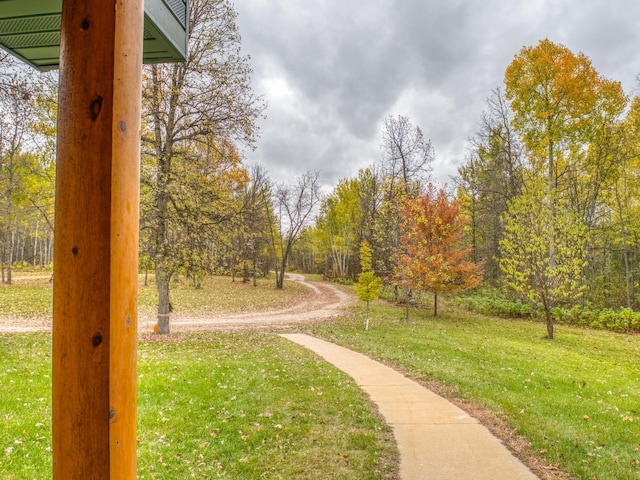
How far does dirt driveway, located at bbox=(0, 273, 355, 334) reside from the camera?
Result: 40.9ft

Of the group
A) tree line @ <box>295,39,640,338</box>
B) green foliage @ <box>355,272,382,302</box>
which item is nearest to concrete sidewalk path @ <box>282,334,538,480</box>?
green foliage @ <box>355,272,382,302</box>

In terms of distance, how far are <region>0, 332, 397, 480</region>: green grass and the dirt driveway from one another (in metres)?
5.25

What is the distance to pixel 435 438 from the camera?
4406mm

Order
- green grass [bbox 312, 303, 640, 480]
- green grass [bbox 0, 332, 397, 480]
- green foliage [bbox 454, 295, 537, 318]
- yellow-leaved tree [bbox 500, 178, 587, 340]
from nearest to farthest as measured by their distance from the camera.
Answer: green grass [bbox 0, 332, 397, 480] → green grass [bbox 312, 303, 640, 480] → yellow-leaved tree [bbox 500, 178, 587, 340] → green foliage [bbox 454, 295, 537, 318]

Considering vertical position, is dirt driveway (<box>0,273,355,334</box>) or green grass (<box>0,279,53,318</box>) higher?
green grass (<box>0,279,53,318</box>)

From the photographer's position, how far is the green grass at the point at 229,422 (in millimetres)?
3611

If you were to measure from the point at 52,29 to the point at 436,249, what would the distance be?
16.1 metres

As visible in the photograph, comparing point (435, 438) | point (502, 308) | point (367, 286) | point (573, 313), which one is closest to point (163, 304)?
point (367, 286)

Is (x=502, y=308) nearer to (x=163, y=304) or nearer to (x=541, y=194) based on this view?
(x=541, y=194)

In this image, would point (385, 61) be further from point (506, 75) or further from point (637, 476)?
point (637, 476)

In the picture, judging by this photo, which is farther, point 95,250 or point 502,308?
point 502,308

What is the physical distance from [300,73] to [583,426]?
13.4 m

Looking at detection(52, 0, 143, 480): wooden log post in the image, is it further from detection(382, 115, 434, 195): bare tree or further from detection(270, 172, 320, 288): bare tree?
detection(270, 172, 320, 288): bare tree

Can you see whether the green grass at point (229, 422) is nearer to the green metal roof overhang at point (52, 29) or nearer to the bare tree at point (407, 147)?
the green metal roof overhang at point (52, 29)
